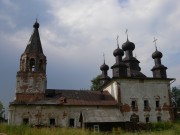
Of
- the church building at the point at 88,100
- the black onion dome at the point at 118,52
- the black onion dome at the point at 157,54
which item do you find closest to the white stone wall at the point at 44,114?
the church building at the point at 88,100

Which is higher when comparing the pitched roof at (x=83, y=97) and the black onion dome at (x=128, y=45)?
the black onion dome at (x=128, y=45)

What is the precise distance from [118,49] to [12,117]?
15.0 meters

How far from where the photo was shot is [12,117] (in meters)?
23.5

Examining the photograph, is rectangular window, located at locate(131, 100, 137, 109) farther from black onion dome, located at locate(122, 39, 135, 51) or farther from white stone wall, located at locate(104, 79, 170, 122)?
black onion dome, located at locate(122, 39, 135, 51)

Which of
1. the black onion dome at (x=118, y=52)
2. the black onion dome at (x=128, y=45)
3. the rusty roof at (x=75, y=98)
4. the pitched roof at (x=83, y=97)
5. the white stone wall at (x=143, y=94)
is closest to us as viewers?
the rusty roof at (x=75, y=98)

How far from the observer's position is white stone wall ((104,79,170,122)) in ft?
87.9

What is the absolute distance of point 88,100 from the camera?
2634 centimetres

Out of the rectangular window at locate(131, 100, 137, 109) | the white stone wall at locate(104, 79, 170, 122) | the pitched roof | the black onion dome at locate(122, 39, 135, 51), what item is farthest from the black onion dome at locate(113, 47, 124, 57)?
the rectangular window at locate(131, 100, 137, 109)

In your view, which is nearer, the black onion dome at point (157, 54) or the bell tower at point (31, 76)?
the bell tower at point (31, 76)

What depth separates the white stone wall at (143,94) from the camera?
26797 millimetres

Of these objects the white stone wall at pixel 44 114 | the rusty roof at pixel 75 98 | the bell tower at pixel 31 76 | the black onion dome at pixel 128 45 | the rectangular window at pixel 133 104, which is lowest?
the white stone wall at pixel 44 114

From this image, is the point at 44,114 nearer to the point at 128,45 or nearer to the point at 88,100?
the point at 88,100

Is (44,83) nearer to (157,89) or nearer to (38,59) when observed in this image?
(38,59)

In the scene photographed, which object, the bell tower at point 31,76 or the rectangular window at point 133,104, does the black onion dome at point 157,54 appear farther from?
the bell tower at point 31,76
